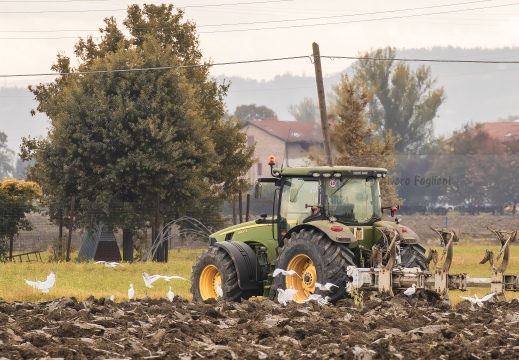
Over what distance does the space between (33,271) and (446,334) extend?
687 inches

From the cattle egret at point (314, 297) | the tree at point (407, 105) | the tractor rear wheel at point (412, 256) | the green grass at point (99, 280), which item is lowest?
the green grass at point (99, 280)

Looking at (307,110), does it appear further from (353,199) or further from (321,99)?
(353,199)

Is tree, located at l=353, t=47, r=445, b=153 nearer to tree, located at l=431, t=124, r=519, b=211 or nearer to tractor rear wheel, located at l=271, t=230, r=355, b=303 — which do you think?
tree, located at l=431, t=124, r=519, b=211

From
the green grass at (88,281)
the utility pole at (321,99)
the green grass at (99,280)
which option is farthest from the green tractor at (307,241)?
the utility pole at (321,99)

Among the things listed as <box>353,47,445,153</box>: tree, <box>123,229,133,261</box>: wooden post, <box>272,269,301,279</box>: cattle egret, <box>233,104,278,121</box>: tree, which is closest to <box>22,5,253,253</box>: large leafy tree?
<box>123,229,133,261</box>: wooden post

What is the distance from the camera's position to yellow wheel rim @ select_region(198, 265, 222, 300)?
19.9m

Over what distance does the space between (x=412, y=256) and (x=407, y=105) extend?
9558 cm

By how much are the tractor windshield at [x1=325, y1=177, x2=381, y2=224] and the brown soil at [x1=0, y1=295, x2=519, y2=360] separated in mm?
2222

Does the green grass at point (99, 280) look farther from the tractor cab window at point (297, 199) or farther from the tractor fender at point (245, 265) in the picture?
the tractor cab window at point (297, 199)

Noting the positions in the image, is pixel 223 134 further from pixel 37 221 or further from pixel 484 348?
pixel 484 348

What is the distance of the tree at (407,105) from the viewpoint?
363 ft

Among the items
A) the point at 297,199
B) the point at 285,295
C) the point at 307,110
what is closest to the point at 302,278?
the point at 285,295

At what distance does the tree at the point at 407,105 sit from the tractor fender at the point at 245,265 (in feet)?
298

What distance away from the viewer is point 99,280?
87.1 feet
